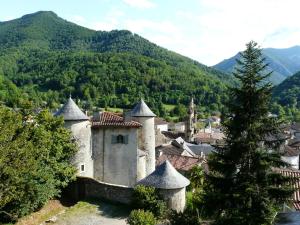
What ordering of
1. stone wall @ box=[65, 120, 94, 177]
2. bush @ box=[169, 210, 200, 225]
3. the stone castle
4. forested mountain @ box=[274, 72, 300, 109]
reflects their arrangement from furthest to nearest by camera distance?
forested mountain @ box=[274, 72, 300, 109]
the stone castle
stone wall @ box=[65, 120, 94, 177]
bush @ box=[169, 210, 200, 225]

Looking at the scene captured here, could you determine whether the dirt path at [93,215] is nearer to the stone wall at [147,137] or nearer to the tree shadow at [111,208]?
the tree shadow at [111,208]

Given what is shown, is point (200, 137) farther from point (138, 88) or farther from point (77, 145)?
point (138, 88)

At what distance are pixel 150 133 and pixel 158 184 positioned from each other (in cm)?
748

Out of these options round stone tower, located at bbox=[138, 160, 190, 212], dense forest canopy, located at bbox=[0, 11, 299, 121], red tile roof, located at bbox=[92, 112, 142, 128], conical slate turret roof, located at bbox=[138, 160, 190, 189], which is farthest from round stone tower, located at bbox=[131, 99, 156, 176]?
dense forest canopy, located at bbox=[0, 11, 299, 121]

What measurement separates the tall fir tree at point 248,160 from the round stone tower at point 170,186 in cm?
1155

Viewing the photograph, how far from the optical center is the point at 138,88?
15350cm

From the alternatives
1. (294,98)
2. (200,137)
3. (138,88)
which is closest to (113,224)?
(200,137)

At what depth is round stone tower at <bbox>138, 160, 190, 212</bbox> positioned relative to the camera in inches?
1254

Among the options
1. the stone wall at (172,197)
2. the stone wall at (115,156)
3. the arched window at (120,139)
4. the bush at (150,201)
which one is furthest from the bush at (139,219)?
the arched window at (120,139)

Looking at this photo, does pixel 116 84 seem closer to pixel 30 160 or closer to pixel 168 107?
pixel 168 107

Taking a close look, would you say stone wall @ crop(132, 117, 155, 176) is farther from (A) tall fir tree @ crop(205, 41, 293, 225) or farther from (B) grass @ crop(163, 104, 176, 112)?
(B) grass @ crop(163, 104, 176, 112)

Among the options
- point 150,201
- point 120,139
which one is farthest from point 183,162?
point 150,201

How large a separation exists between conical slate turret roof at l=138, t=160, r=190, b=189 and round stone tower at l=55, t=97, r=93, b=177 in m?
5.46

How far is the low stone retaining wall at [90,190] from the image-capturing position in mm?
33594
